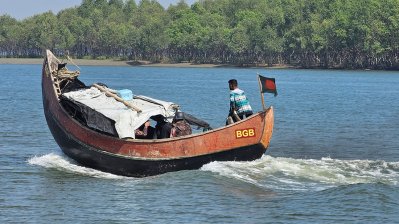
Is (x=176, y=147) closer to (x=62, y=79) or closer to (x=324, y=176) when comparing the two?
(x=324, y=176)

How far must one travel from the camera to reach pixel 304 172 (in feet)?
78.3

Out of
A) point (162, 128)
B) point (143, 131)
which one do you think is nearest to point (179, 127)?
point (162, 128)

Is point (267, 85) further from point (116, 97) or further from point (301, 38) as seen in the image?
point (301, 38)

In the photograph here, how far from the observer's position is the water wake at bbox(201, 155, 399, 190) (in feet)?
73.8

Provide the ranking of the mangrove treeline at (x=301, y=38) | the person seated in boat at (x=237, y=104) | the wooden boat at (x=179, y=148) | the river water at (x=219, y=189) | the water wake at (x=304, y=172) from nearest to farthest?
the river water at (x=219, y=189) → the water wake at (x=304, y=172) → the wooden boat at (x=179, y=148) → the person seated in boat at (x=237, y=104) → the mangrove treeline at (x=301, y=38)

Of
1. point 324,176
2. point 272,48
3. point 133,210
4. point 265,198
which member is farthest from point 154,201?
point 272,48

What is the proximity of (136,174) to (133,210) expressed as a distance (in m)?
4.22

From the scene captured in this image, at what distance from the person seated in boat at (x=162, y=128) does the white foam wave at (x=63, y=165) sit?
1.63 metres

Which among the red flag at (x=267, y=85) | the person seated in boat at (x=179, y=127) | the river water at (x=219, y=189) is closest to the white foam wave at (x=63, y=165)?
the river water at (x=219, y=189)

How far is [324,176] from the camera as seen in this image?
2342 cm

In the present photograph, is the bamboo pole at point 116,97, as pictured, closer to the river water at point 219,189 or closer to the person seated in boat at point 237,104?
the river water at point 219,189

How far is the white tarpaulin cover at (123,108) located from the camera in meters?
23.9

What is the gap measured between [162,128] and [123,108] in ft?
5.01

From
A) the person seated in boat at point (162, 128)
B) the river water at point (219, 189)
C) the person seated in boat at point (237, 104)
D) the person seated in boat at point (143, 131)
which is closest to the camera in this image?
the river water at point (219, 189)
